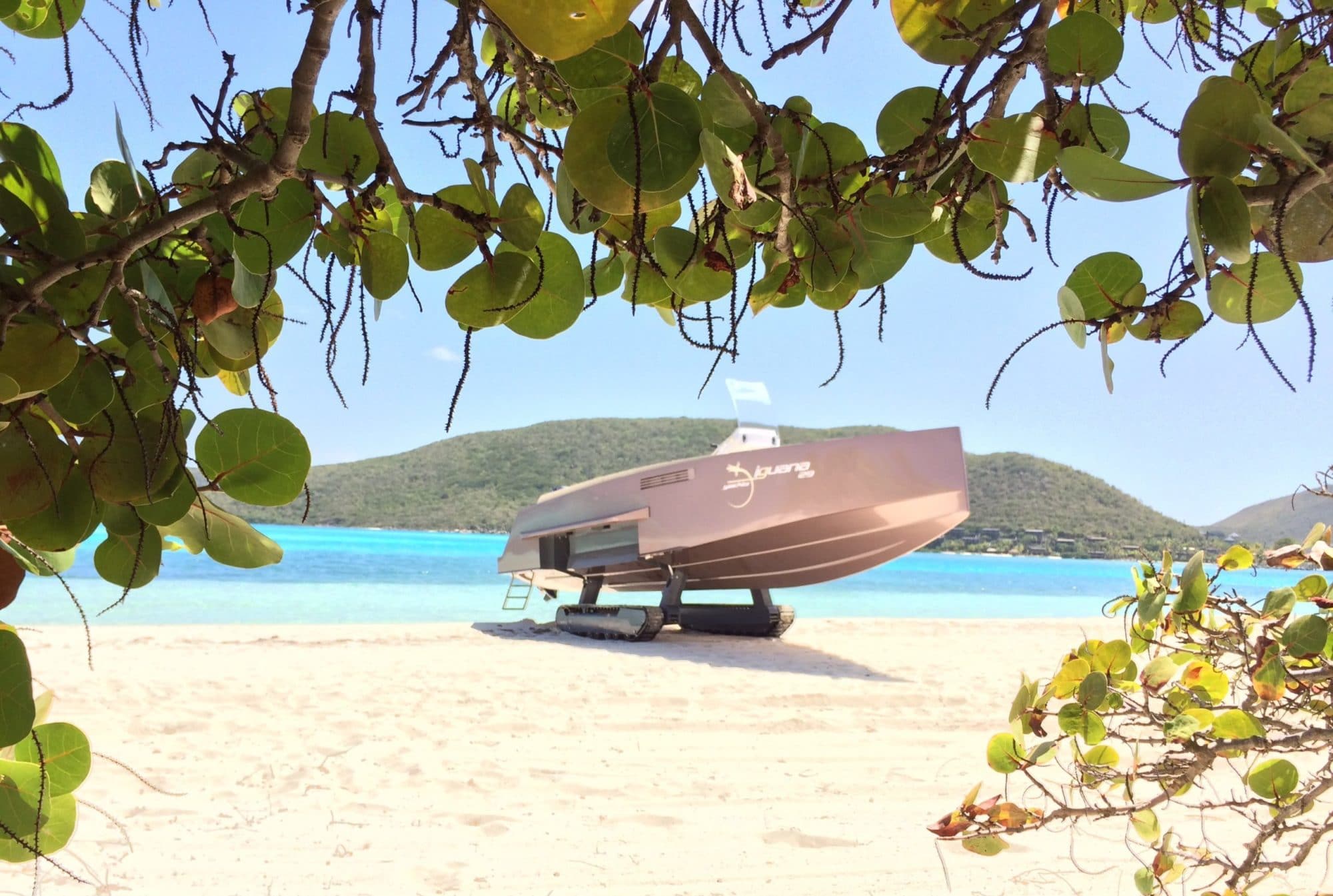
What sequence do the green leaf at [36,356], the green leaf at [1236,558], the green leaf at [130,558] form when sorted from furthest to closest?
the green leaf at [1236,558] < the green leaf at [130,558] < the green leaf at [36,356]

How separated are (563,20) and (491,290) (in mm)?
195

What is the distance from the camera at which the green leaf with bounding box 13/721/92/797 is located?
1.68 feet

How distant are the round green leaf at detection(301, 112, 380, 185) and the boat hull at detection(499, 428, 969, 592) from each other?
19.7 feet

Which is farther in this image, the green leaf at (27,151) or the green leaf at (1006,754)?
the green leaf at (1006,754)

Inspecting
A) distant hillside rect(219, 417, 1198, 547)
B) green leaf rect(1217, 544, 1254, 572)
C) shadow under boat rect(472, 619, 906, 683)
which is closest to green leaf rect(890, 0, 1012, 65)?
green leaf rect(1217, 544, 1254, 572)

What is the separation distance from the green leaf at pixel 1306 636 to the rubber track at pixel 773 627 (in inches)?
252

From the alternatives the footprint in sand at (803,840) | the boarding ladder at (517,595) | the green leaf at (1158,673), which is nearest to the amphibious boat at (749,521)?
the boarding ladder at (517,595)

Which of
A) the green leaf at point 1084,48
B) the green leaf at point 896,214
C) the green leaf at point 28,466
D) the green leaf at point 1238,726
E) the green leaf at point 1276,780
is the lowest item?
the green leaf at point 1276,780

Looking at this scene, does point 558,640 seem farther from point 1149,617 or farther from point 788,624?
point 1149,617

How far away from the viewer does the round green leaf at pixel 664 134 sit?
0.31 m

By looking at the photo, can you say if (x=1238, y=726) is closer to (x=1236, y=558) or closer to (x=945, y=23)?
(x=1236, y=558)

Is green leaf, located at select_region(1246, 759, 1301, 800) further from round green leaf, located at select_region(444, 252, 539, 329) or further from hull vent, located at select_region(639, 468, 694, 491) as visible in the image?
hull vent, located at select_region(639, 468, 694, 491)

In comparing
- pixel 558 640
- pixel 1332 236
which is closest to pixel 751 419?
Result: pixel 558 640

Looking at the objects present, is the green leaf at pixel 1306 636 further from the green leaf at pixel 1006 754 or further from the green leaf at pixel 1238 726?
the green leaf at pixel 1006 754
